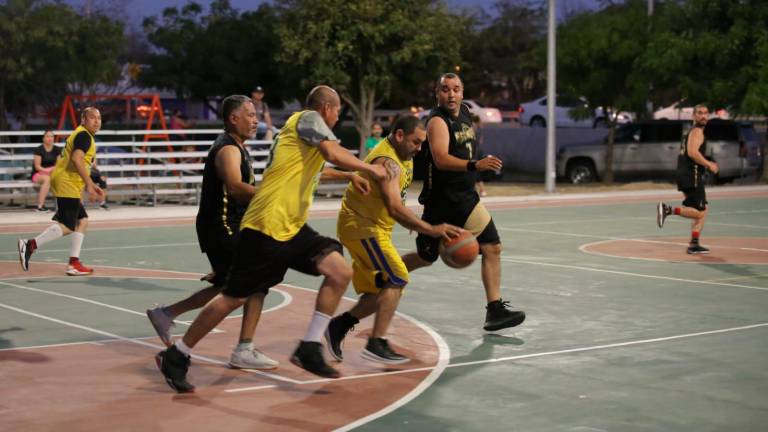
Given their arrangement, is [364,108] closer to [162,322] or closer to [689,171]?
[689,171]

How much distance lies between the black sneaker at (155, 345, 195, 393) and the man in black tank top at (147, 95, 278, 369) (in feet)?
2.15

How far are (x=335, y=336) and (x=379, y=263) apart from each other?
2.11 feet

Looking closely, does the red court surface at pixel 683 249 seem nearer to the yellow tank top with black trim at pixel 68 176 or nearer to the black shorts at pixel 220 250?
the yellow tank top with black trim at pixel 68 176

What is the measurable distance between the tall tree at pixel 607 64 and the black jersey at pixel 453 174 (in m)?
24.8

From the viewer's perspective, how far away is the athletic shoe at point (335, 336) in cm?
902

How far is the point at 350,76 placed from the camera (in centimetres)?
3997

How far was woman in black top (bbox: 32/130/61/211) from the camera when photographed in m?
24.2

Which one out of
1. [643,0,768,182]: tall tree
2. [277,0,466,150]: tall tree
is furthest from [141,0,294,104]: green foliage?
[643,0,768,182]: tall tree

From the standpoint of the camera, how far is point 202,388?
26.9 ft

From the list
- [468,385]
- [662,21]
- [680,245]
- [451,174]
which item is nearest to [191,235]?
[680,245]

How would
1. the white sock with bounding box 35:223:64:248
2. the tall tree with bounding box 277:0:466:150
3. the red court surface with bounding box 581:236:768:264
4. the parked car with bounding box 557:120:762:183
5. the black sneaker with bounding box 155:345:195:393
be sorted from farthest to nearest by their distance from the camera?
the tall tree with bounding box 277:0:466:150, the parked car with bounding box 557:120:762:183, the red court surface with bounding box 581:236:768:264, the white sock with bounding box 35:223:64:248, the black sneaker with bounding box 155:345:195:393

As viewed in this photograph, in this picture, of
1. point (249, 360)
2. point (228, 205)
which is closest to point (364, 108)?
point (228, 205)

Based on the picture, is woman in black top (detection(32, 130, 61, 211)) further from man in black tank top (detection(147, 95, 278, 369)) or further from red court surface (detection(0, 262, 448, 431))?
man in black tank top (detection(147, 95, 278, 369))

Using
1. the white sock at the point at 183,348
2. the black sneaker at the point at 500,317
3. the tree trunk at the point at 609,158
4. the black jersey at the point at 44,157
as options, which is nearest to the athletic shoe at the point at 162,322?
the white sock at the point at 183,348
